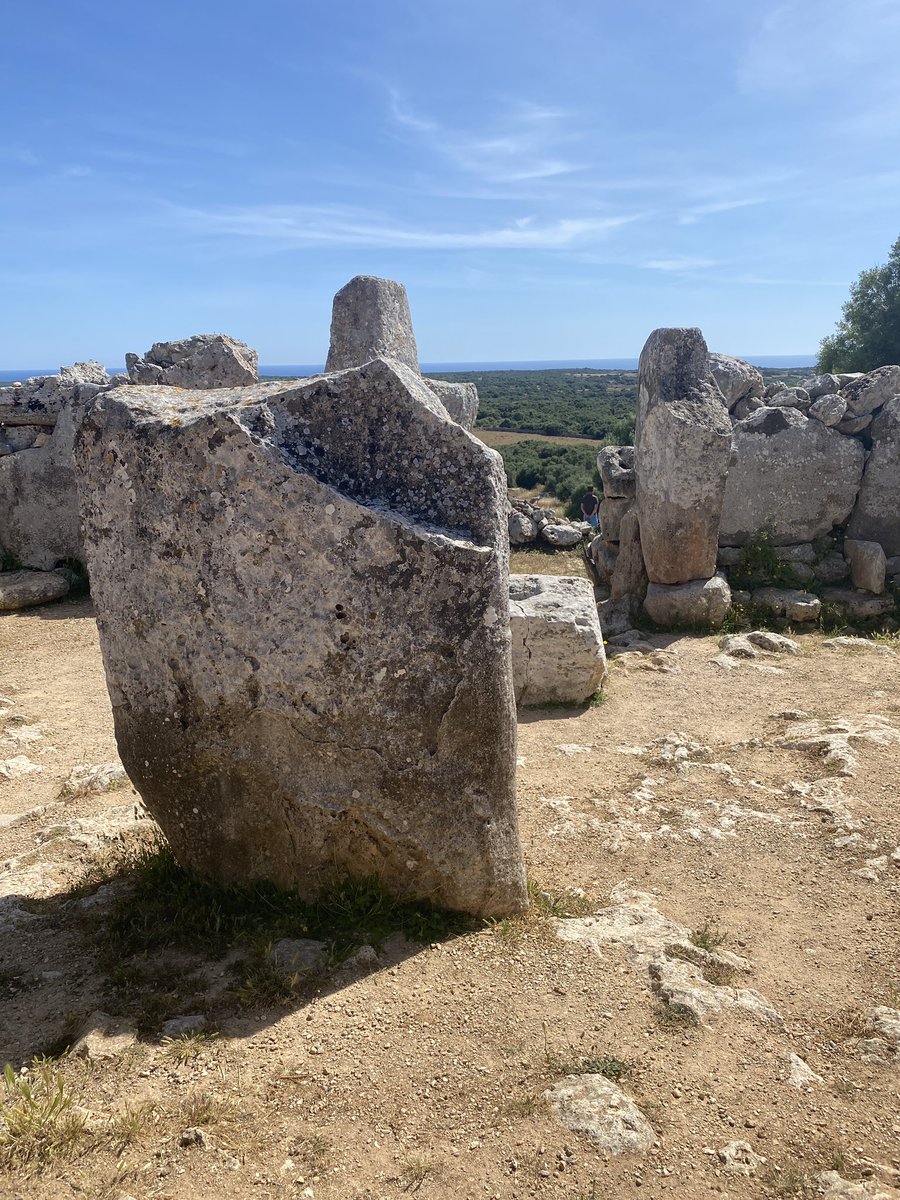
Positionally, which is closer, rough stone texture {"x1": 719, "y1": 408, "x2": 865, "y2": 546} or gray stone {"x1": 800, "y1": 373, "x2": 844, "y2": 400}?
rough stone texture {"x1": 719, "y1": 408, "x2": 865, "y2": 546}

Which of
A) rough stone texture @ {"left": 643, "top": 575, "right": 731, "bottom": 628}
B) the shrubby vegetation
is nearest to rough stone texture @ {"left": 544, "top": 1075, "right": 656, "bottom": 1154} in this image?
rough stone texture @ {"left": 643, "top": 575, "right": 731, "bottom": 628}

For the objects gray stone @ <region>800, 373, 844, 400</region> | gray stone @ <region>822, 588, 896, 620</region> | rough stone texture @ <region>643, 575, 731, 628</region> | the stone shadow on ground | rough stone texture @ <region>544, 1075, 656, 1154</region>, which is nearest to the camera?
rough stone texture @ <region>544, 1075, 656, 1154</region>

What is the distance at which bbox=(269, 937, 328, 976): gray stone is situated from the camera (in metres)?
2.96

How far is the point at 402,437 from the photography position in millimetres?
3057

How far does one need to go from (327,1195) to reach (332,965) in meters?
0.86

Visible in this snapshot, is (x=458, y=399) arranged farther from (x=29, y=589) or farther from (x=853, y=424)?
(x=29, y=589)

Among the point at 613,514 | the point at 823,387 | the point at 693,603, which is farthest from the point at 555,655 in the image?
the point at 823,387

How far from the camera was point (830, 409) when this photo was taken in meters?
9.05

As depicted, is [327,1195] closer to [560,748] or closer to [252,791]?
[252,791]

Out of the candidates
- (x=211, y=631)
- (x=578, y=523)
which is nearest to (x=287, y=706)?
(x=211, y=631)

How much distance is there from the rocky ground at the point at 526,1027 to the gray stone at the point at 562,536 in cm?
854

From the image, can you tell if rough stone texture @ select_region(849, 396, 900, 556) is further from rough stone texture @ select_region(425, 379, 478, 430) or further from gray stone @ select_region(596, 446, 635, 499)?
rough stone texture @ select_region(425, 379, 478, 430)

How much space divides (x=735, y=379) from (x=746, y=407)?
1.21ft

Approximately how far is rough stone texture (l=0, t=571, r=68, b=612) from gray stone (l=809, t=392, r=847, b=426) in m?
8.70
